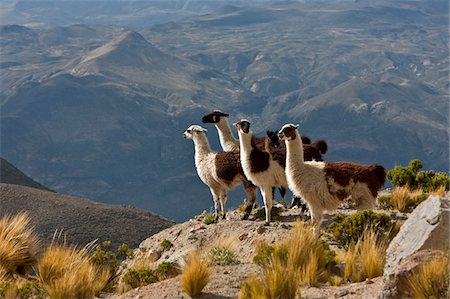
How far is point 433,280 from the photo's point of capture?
9391 millimetres

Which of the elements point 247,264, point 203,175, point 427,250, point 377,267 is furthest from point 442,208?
point 203,175

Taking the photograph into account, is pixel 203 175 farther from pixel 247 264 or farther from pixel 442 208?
pixel 442 208

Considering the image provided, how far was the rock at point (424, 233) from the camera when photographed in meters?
10.0

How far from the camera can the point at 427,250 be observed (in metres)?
9.93

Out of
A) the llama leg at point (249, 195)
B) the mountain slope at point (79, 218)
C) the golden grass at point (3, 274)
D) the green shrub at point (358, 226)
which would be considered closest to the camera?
the golden grass at point (3, 274)

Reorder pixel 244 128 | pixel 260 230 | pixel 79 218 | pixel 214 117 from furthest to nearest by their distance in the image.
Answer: pixel 79 218 < pixel 214 117 < pixel 244 128 < pixel 260 230

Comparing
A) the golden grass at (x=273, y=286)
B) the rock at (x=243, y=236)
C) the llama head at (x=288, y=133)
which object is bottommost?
the rock at (x=243, y=236)

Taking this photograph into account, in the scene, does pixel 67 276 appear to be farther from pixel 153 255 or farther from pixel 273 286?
pixel 153 255

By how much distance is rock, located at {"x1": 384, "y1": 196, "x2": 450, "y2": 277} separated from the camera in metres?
10.0

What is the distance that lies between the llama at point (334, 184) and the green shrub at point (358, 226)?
2.83 ft

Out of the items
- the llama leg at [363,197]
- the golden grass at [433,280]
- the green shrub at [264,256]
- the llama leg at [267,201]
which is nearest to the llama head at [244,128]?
the llama leg at [267,201]

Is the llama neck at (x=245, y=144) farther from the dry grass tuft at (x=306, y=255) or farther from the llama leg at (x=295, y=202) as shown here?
the dry grass tuft at (x=306, y=255)

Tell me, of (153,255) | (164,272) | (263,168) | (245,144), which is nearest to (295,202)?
(263,168)

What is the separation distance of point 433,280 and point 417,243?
0.87 metres
